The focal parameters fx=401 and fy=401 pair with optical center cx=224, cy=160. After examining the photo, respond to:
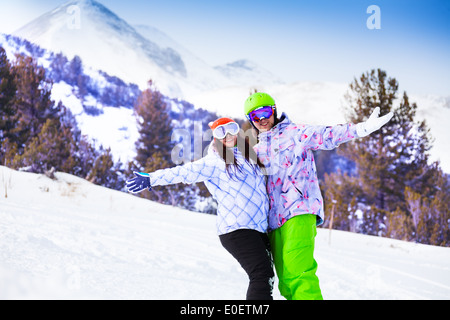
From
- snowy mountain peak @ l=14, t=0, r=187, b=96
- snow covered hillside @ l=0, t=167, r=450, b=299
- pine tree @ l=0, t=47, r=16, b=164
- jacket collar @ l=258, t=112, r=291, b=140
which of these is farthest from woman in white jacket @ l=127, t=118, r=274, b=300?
snowy mountain peak @ l=14, t=0, r=187, b=96

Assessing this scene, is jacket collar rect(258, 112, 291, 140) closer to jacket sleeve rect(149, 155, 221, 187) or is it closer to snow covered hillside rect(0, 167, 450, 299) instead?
jacket sleeve rect(149, 155, 221, 187)

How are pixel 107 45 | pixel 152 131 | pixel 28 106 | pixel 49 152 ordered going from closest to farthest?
pixel 49 152, pixel 28 106, pixel 152 131, pixel 107 45

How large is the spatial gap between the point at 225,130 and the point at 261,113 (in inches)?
11.9

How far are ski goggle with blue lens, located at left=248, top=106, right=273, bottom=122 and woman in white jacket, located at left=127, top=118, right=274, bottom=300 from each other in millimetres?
240

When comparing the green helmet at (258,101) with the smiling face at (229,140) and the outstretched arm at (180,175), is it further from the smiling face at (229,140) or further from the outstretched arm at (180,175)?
the outstretched arm at (180,175)

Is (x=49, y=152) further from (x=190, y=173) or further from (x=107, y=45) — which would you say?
(x=107, y=45)

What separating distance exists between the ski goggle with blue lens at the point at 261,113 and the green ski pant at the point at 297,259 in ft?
1.89

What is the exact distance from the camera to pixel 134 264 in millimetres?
3062

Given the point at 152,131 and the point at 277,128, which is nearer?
the point at 277,128

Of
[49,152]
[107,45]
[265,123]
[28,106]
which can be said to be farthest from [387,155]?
[107,45]

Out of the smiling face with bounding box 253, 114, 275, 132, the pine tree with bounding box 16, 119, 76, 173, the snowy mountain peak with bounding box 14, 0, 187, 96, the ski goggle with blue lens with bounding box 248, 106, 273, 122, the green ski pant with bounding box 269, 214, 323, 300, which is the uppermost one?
the snowy mountain peak with bounding box 14, 0, 187, 96

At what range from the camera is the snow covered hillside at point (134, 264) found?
7.62 ft

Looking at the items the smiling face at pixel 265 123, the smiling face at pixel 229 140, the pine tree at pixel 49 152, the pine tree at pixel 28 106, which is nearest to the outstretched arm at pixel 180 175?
the smiling face at pixel 229 140

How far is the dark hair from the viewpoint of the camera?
185 centimetres
